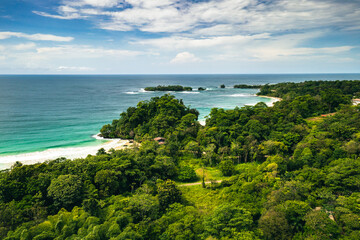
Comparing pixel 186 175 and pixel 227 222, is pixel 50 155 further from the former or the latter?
pixel 227 222

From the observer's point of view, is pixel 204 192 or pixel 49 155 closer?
pixel 204 192

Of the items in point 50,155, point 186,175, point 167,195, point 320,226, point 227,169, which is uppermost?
point 320,226

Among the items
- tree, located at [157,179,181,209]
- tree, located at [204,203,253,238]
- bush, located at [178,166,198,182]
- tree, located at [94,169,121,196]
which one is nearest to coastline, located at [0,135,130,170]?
tree, located at [94,169,121,196]

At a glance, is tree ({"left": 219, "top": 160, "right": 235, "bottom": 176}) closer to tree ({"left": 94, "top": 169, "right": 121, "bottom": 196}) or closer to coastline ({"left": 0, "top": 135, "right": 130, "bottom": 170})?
tree ({"left": 94, "top": 169, "right": 121, "bottom": 196})

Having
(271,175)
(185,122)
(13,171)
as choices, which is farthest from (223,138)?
(13,171)

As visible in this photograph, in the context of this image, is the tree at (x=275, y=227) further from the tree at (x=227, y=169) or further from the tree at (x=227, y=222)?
the tree at (x=227, y=169)

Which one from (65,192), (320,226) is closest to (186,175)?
(65,192)

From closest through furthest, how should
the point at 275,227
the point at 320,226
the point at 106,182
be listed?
the point at 320,226, the point at 275,227, the point at 106,182

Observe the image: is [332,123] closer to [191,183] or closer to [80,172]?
[191,183]
